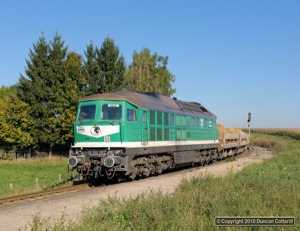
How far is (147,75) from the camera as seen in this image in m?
55.3

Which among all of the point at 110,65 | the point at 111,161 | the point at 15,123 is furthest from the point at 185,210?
the point at 110,65

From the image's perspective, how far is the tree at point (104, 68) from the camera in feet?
143

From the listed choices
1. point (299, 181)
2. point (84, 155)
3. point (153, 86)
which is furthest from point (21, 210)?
point (153, 86)

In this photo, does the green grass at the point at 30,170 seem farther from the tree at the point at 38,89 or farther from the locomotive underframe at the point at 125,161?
the locomotive underframe at the point at 125,161

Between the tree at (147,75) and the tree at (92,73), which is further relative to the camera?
the tree at (147,75)

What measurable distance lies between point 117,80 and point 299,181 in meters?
32.2

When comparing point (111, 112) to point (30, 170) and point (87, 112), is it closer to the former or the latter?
point (87, 112)

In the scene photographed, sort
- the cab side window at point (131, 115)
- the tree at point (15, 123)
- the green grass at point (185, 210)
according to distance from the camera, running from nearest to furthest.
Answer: the green grass at point (185, 210), the cab side window at point (131, 115), the tree at point (15, 123)

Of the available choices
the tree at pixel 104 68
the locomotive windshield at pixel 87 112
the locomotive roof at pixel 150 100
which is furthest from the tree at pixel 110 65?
the locomotive windshield at pixel 87 112

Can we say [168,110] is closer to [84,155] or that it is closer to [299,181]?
[84,155]

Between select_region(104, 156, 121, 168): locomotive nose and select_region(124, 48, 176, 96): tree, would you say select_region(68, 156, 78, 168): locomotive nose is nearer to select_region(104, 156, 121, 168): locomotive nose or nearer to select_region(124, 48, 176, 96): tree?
select_region(104, 156, 121, 168): locomotive nose

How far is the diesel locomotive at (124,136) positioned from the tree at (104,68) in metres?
24.2

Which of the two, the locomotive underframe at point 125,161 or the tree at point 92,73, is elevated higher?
the tree at point 92,73

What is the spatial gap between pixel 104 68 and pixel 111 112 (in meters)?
29.8
